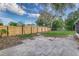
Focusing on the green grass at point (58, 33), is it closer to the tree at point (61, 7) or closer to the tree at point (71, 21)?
the tree at point (71, 21)

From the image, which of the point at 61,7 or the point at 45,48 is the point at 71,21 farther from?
the point at 45,48

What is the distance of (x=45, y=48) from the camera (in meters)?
1.99

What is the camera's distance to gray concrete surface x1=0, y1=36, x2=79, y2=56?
6.44ft

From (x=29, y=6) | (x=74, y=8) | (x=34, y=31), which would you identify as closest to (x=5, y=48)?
(x=34, y=31)

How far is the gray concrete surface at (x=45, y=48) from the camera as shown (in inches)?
77.3

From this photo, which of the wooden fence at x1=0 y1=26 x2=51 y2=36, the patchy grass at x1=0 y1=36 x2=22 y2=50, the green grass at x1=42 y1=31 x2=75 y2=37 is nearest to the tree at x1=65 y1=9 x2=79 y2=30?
the green grass at x1=42 y1=31 x2=75 y2=37

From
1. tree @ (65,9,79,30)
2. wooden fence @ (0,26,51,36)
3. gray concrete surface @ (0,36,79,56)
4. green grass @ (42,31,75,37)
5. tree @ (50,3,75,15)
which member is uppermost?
tree @ (50,3,75,15)

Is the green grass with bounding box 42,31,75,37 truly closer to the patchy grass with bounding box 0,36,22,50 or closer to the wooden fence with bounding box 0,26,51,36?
the wooden fence with bounding box 0,26,51,36

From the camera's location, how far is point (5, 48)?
6.51 ft

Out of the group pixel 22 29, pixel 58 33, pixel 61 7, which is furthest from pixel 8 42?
pixel 61 7

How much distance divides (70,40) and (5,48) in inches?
23.2

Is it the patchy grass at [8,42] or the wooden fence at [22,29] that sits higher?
the wooden fence at [22,29]

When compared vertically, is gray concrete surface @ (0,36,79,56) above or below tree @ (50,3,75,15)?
below

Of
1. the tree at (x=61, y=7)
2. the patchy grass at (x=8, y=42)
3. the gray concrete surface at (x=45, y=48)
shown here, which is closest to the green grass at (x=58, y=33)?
the gray concrete surface at (x=45, y=48)
